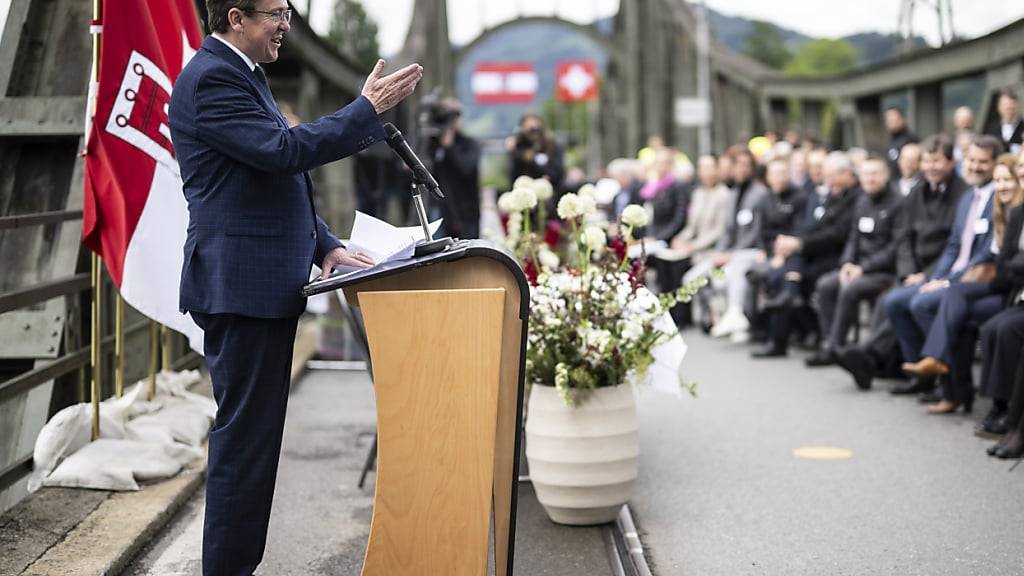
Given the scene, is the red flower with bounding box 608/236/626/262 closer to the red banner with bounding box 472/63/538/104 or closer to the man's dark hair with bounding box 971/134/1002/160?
the man's dark hair with bounding box 971/134/1002/160

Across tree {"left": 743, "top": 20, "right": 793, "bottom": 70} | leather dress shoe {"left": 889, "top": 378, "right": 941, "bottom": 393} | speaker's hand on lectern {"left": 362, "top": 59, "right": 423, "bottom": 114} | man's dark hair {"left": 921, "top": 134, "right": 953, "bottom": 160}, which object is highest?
tree {"left": 743, "top": 20, "right": 793, "bottom": 70}

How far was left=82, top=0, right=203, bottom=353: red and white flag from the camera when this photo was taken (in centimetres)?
538

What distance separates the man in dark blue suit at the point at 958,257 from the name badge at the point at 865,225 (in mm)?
1202

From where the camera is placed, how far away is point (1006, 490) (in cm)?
569

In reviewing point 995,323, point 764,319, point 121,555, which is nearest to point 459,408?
point 121,555

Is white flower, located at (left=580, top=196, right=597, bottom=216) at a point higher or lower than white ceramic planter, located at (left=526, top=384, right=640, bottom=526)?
higher

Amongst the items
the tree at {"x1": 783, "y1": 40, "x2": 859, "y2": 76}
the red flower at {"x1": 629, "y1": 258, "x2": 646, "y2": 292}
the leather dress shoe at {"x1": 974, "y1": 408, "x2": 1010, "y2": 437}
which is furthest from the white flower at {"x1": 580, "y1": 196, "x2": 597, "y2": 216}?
the tree at {"x1": 783, "y1": 40, "x2": 859, "y2": 76}

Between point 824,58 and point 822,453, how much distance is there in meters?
99.9

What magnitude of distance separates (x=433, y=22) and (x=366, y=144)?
26.9 metres

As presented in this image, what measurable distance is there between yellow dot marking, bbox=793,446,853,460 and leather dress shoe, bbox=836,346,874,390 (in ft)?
6.35

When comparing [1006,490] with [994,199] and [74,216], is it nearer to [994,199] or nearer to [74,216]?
[994,199]

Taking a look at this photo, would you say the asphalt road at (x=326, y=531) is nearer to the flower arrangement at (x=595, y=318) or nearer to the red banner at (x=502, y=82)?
the flower arrangement at (x=595, y=318)

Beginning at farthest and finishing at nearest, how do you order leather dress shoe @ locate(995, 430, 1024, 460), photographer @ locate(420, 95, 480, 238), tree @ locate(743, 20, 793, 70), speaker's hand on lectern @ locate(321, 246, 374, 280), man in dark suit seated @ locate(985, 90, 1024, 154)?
tree @ locate(743, 20, 793, 70) → photographer @ locate(420, 95, 480, 238) → man in dark suit seated @ locate(985, 90, 1024, 154) → leather dress shoe @ locate(995, 430, 1024, 460) → speaker's hand on lectern @ locate(321, 246, 374, 280)

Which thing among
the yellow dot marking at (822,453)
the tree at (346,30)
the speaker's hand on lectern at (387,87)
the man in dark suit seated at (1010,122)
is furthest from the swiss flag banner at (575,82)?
the speaker's hand on lectern at (387,87)
